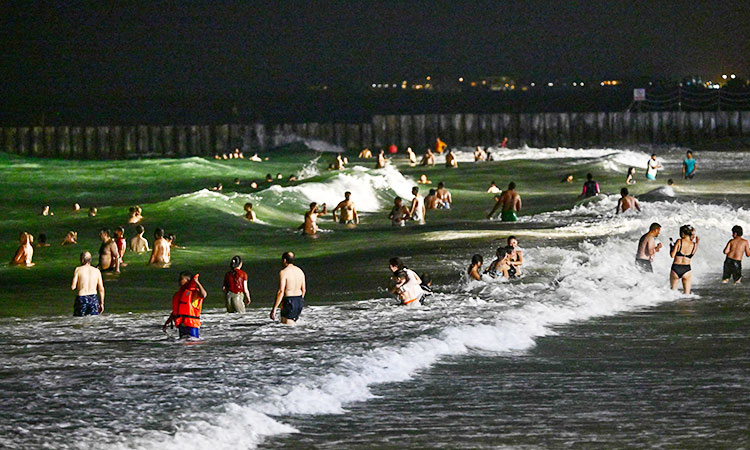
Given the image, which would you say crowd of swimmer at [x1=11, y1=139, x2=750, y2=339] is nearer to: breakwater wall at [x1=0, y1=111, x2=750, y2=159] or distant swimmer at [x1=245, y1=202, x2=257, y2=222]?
distant swimmer at [x1=245, y1=202, x2=257, y2=222]

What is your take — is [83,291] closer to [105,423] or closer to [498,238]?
[105,423]

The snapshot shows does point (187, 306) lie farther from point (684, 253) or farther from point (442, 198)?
point (442, 198)

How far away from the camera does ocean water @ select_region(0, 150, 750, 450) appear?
32.5 feet

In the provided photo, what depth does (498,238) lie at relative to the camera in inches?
1037

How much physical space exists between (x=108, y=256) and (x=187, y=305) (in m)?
9.56

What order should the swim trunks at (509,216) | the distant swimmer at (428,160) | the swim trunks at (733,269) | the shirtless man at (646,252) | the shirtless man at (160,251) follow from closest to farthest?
the swim trunks at (733,269), the shirtless man at (646,252), the shirtless man at (160,251), the swim trunks at (509,216), the distant swimmer at (428,160)

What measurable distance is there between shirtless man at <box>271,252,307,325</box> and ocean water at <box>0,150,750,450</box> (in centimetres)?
27

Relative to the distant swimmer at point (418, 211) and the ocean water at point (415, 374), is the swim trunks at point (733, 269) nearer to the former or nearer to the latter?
the ocean water at point (415, 374)

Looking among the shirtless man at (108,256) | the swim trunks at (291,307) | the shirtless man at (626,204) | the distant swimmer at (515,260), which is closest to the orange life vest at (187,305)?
the swim trunks at (291,307)

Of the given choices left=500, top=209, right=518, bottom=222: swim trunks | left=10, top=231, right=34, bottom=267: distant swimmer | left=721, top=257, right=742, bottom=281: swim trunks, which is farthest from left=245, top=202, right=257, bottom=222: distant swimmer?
left=721, top=257, right=742, bottom=281: swim trunks

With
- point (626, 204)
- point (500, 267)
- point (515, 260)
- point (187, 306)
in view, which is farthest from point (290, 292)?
point (626, 204)

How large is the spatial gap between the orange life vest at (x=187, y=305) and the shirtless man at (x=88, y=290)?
8.95 ft

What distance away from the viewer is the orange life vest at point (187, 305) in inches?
557

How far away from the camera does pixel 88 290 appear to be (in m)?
17.1
